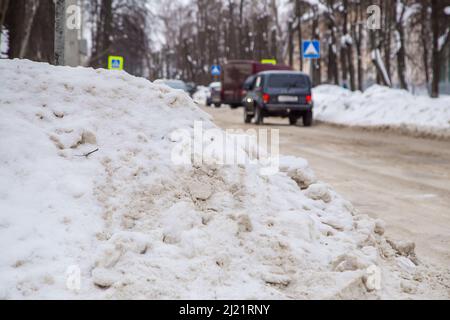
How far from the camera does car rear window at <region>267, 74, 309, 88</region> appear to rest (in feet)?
66.3

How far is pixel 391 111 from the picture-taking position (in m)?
18.6

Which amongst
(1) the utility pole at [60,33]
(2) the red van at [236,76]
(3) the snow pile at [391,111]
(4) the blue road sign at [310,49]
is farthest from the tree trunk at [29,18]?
(1) the utility pole at [60,33]

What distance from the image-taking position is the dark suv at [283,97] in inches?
781

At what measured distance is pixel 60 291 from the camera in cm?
335

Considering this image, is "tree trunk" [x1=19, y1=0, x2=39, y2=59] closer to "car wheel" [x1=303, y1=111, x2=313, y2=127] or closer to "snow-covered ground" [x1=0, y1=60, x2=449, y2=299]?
"car wheel" [x1=303, y1=111, x2=313, y2=127]

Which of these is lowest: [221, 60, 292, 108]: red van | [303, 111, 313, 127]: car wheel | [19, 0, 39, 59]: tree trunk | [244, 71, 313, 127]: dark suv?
[303, 111, 313, 127]: car wheel

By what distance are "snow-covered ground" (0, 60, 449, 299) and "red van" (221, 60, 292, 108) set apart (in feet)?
85.1

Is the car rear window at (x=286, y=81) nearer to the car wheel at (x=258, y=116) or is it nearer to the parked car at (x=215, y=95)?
the car wheel at (x=258, y=116)

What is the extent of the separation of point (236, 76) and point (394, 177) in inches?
910

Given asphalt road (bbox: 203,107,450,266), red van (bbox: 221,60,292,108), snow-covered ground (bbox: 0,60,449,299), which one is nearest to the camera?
snow-covered ground (bbox: 0,60,449,299)

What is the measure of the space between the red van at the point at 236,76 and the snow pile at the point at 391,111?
7.16 meters

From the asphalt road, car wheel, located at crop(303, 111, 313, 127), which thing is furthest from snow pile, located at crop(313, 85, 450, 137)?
car wheel, located at crop(303, 111, 313, 127)

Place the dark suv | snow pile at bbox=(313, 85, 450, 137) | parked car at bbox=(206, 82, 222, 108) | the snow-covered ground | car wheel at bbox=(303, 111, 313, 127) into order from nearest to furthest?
the snow-covered ground < snow pile at bbox=(313, 85, 450, 137) < the dark suv < car wheel at bbox=(303, 111, 313, 127) < parked car at bbox=(206, 82, 222, 108)
